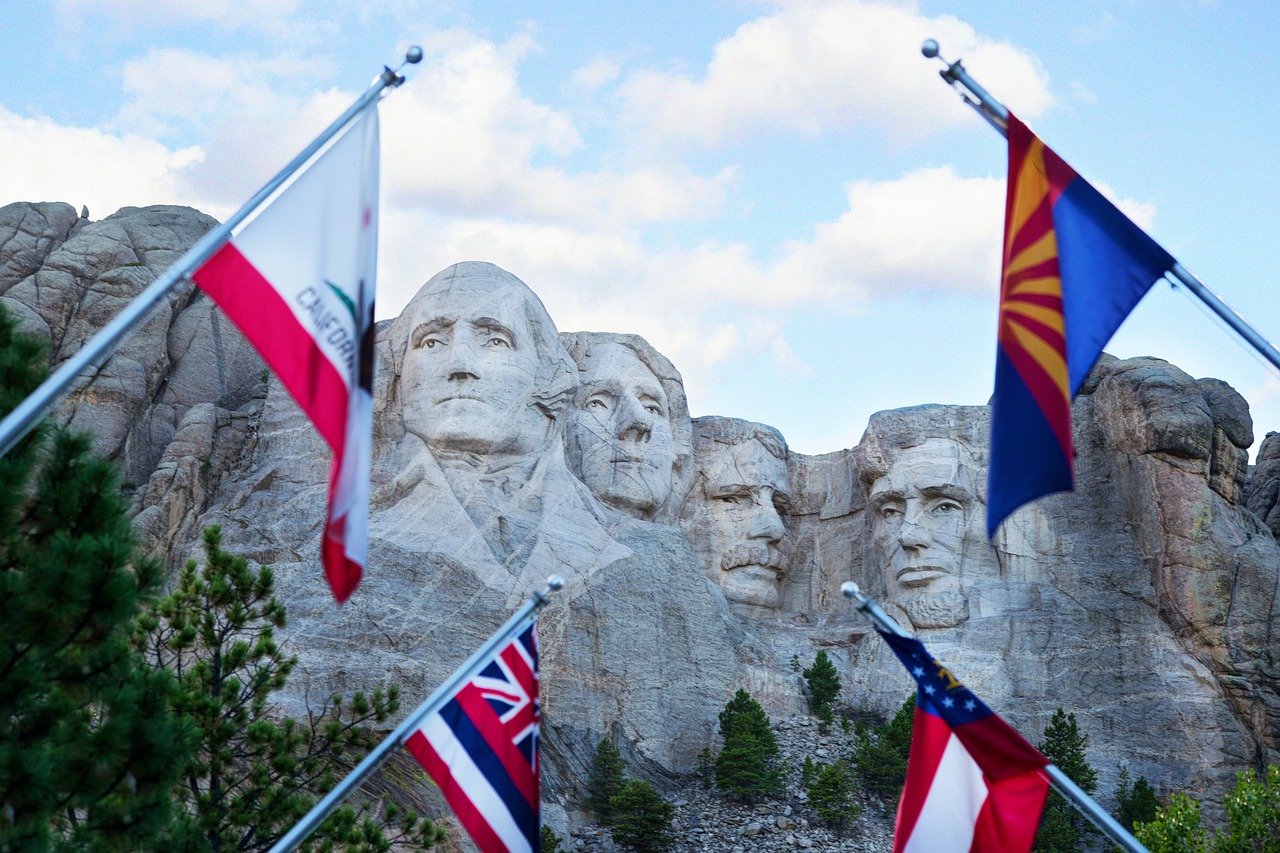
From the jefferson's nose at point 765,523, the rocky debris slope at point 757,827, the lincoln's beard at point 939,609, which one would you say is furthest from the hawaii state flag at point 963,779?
the jefferson's nose at point 765,523

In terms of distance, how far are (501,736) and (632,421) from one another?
16.6m

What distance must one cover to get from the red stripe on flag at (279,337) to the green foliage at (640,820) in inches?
531

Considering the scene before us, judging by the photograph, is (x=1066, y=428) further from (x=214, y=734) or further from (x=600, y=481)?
(x=600, y=481)

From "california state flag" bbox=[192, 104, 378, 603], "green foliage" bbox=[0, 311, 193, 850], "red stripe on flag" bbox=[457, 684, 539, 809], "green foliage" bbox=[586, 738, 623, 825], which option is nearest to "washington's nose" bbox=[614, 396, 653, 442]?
"green foliage" bbox=[586, 738, 623, 825]

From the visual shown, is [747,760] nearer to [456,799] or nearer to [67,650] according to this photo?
[456,799]

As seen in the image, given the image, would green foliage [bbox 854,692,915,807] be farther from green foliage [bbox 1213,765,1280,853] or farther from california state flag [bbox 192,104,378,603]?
california state flag [bbox 192,104,378,603]

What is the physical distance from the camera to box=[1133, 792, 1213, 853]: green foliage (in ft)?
69.6

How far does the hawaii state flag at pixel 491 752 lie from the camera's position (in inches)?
433

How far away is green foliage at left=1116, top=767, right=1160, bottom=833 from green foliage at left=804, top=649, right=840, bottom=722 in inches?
164

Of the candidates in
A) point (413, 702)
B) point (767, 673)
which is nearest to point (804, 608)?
point (767, 673)

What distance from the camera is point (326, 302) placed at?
30.6 ft

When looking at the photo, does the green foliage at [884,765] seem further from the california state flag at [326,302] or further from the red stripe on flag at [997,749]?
the california state flag at [326,302]

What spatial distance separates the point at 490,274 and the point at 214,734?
42.1 ft

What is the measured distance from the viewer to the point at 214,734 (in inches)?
586
